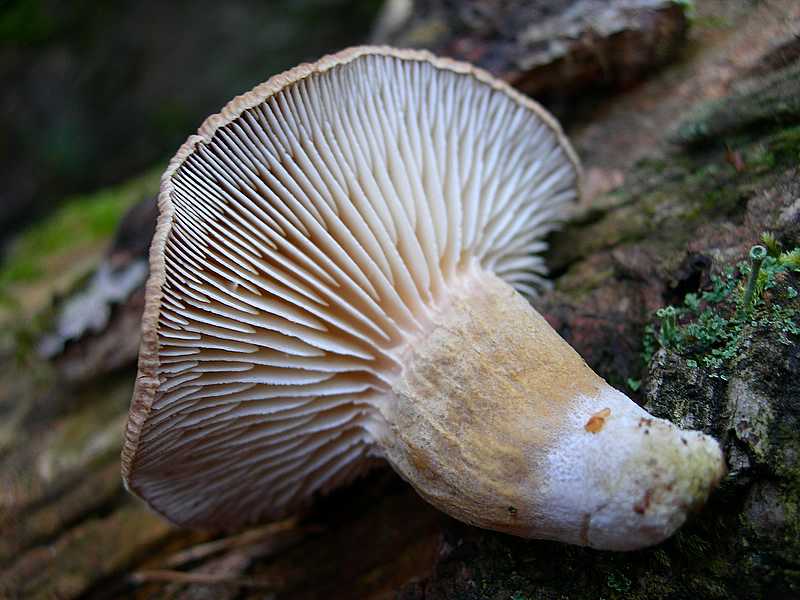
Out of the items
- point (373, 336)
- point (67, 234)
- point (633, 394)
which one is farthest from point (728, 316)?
point (67, 234)

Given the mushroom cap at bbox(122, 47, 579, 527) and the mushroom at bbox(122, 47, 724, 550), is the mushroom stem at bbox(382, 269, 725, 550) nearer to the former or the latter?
the mushroom at bbox(122, 47, 724, 550)

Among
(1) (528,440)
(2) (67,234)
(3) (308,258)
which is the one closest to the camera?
(1) (528,440)

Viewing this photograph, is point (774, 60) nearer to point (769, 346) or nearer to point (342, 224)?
point (769, 346)

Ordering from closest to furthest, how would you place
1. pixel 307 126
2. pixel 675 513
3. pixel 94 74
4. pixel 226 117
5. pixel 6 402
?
pixel 675 513, pixel 226 117, pixel 307 126, pixel 6 402, pixel 94 74

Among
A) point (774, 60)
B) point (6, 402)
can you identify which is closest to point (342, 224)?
point (774, 60)

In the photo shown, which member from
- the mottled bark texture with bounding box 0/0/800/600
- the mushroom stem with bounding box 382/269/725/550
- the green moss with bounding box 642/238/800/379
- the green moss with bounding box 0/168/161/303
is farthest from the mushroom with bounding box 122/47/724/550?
the green moss with bounding box 0/168/161/303

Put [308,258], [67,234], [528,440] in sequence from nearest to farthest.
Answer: [528,440], [308,258], [67,234]

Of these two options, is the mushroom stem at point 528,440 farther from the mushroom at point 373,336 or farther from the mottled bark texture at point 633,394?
the mottled bark texture at point 633,394

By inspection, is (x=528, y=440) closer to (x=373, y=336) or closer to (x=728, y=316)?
(x=373, y=336)

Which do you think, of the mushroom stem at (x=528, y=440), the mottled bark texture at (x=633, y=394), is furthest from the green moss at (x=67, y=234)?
the mushroom stem at (x=528, y=440)
